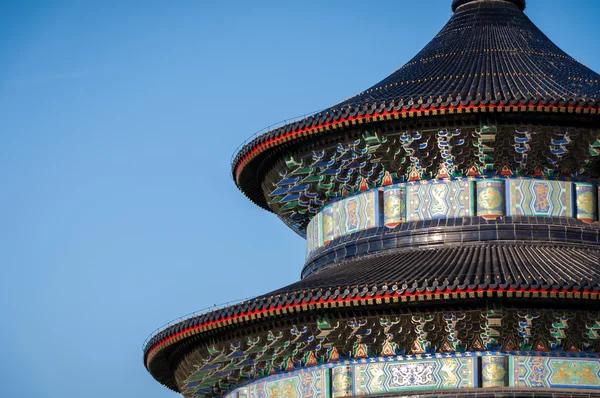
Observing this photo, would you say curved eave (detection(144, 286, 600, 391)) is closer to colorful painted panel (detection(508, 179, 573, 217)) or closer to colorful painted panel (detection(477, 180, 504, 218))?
colorful painted panel (detection(477, 180, 504, 218))

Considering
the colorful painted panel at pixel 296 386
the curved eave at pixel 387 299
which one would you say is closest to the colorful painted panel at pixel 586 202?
the curved eave at pixel 387 299

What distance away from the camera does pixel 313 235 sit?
3394cm

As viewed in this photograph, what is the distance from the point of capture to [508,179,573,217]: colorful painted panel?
31.0 metres

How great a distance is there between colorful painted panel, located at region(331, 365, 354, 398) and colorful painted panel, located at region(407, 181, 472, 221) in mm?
4118

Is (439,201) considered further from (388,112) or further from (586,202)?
(586,202)

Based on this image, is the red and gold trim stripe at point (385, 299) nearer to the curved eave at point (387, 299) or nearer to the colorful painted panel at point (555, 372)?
the curved eave at point (387, 299)

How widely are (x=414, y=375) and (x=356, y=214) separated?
5211 millimetres

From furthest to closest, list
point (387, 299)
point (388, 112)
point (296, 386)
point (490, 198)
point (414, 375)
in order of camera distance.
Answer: point (490, 198), point (388, 112), point (296, 386), point (414, 375), point (387, 299)

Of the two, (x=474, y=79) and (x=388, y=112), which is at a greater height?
(x=474, y=79)

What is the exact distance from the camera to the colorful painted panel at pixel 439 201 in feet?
102

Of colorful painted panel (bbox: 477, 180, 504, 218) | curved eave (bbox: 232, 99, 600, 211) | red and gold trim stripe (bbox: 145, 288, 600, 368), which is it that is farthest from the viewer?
colorful painted panel (bbox: 477, 180, 504, 218)

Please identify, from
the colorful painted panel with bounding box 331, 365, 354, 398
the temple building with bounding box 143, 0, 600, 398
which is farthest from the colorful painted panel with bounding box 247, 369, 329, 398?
the colorful painted panel with bounding box 331, 365, 354, 398

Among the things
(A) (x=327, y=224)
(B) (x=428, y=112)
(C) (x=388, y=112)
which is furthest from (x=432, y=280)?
(A) (x=327, y=224)

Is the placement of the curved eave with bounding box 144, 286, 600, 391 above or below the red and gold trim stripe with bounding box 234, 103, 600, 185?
below
